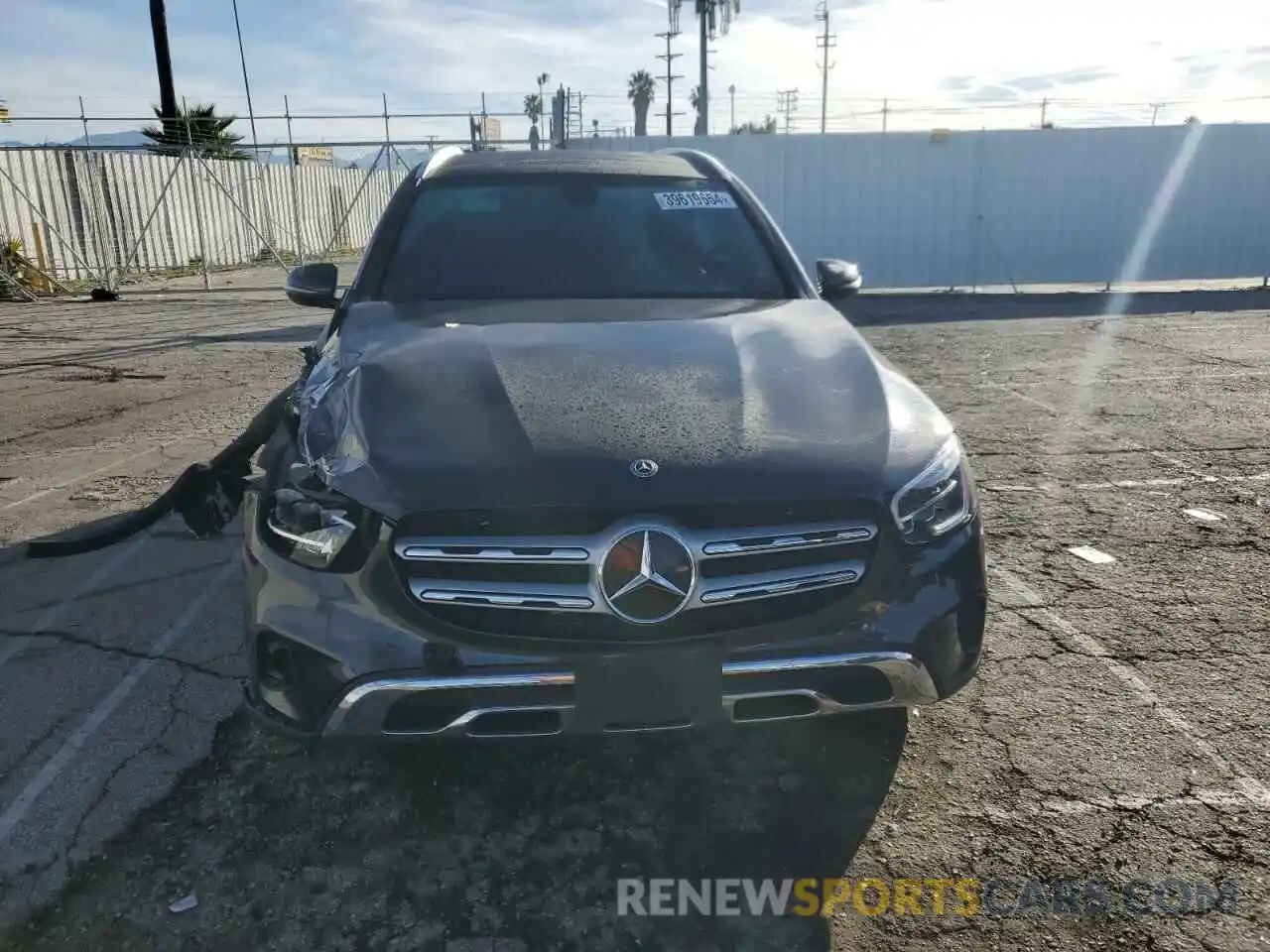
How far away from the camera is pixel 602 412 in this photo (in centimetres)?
256

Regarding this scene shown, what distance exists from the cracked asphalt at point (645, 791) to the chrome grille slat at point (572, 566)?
2.22 ft

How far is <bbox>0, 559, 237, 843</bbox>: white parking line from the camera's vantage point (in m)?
2.70

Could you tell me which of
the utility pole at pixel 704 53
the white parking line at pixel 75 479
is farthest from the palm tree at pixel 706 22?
the white parking line at pixel 75 479

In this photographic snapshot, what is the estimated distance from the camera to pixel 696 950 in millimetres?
2188

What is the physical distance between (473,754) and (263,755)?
609 millimetres

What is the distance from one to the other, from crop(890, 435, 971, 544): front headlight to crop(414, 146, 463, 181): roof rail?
2.47m

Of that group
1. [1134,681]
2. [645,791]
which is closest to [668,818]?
[645,791]

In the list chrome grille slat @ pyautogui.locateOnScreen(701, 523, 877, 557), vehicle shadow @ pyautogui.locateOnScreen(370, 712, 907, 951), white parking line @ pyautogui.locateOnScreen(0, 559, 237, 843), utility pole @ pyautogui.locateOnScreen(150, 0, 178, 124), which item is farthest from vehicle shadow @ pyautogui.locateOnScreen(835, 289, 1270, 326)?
utility pole @ pyautogui.locateOnScreen(150, 0, 178, 124)

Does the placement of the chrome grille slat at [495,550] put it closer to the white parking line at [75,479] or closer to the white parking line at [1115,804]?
the white parking line at [1115,804]

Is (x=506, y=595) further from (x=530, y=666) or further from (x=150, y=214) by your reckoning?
(x=150, y=214)

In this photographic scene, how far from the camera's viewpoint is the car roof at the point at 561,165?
407 cm

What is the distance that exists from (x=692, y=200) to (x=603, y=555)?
2181 mm

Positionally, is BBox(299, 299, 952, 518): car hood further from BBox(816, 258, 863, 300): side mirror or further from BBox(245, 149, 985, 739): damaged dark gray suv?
BBox(816, 258, 863, 300): side mirror

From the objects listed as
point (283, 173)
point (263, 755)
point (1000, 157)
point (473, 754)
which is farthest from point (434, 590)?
point (283, 173)
